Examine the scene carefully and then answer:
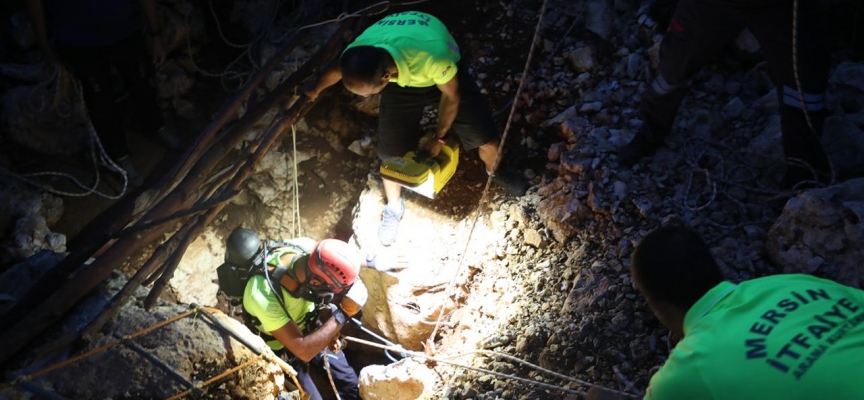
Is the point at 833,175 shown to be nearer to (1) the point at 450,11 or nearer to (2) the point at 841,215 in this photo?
(2) the point at 841,215

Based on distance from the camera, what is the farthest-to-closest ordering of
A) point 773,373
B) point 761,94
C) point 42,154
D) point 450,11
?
1. point 450,11
2. point 42,154
3. point 761,94
4. point 773,373

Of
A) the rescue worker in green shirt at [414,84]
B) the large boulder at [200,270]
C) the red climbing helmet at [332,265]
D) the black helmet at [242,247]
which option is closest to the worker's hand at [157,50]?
the large boulder at [200,270]

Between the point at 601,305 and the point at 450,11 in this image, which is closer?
the point at 601,305

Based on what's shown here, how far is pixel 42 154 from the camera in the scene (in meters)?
4.77

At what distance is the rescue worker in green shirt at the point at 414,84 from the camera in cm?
315

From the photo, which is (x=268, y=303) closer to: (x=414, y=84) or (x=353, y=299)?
(x=353, y=299)

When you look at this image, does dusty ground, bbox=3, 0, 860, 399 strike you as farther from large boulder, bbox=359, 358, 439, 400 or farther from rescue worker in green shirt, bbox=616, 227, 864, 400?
rescue worker in green shirt, bbox=616, 227, 864, 400

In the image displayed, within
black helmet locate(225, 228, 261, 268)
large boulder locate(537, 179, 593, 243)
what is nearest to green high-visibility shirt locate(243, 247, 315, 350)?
black helmet locate(225, 228, 261, 268)

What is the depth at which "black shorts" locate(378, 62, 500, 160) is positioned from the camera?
146 inches

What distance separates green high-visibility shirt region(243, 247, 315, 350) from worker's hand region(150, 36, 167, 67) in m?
2.13

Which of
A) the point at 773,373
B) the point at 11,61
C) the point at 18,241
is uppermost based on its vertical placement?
the point at 773,373

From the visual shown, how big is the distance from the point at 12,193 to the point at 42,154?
49cm

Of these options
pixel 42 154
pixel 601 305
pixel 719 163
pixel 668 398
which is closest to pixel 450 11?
pixel 719 163

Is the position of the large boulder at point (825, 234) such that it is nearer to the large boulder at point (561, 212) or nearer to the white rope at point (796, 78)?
the white rope at point (796, 78)
